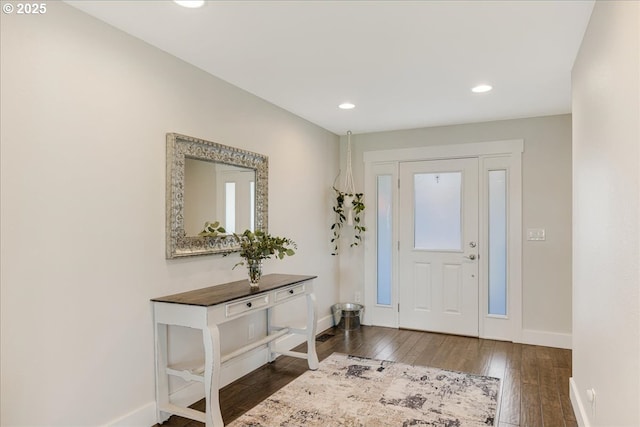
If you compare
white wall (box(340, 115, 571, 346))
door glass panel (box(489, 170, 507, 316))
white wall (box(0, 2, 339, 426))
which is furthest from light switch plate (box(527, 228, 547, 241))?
white wall (box(0, 2, 339, 426))

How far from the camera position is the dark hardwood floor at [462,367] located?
109 inches

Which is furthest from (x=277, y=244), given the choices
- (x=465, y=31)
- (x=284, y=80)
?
(x=465, y=31)

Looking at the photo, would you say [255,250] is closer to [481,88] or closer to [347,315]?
[347,315]

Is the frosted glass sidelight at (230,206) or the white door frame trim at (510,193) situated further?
the white door frame trim at (510,193)

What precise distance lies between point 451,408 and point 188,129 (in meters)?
2.65

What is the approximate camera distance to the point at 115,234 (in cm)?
237

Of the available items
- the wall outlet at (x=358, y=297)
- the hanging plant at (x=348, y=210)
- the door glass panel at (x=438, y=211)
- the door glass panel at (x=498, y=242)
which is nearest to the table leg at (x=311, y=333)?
the hanging plant at (x=348, y=210)

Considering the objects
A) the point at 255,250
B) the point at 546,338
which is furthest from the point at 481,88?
the point at 546,338

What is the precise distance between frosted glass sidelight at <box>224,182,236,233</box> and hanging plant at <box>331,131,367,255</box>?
189 cm

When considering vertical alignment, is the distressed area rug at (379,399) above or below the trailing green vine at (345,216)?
below

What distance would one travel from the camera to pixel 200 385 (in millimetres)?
2953

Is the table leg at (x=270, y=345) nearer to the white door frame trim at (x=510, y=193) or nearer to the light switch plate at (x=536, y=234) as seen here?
the white door frame trim at (x=510, y=193)

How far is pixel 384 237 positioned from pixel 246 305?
2608 millimetres

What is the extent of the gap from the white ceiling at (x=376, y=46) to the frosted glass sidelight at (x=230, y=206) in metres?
0.84
